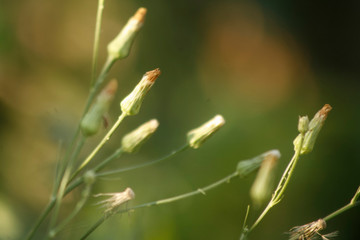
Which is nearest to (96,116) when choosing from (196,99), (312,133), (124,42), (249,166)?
(124,42)

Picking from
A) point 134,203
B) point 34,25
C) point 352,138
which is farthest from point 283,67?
point 134,203

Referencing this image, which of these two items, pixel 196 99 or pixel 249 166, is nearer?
pixel 249 166

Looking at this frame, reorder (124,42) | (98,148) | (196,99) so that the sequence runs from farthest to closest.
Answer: (196,99), (124,42), (98,148)

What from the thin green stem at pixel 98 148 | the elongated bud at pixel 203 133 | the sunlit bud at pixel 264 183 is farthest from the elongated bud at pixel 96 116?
the sunlit bud at pixel 264 183

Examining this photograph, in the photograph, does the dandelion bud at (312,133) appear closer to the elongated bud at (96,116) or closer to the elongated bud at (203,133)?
the elongated bud at (203,133)

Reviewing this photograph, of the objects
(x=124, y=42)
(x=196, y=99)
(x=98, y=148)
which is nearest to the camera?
(x=98, y=148)

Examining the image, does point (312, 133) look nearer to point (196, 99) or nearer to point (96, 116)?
point (96, 116)
